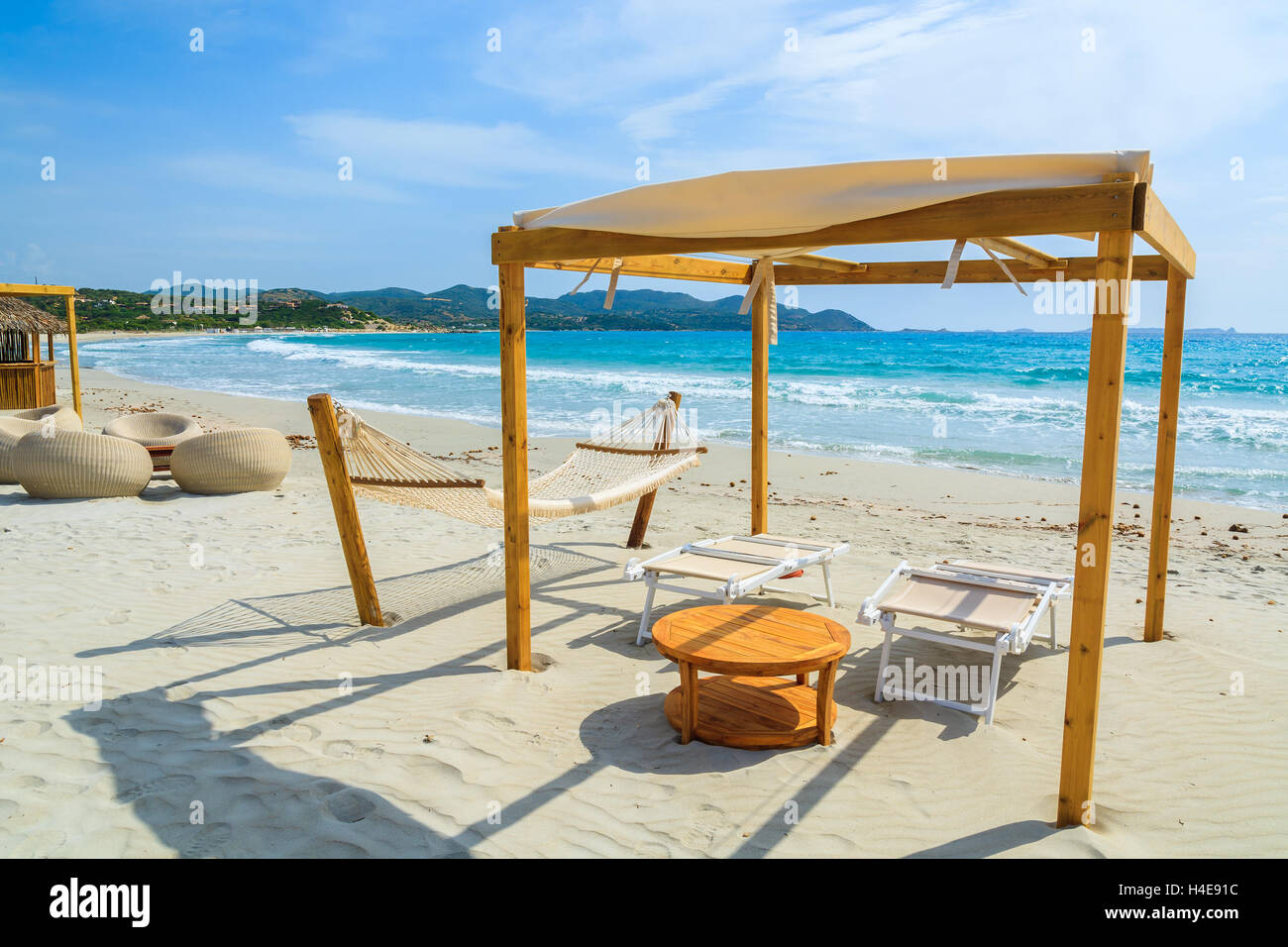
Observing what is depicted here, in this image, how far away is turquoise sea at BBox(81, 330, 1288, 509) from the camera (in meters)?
11.4

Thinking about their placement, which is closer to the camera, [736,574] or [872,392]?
[736,574]

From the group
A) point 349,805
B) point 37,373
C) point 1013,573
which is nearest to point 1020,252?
point 1013,573

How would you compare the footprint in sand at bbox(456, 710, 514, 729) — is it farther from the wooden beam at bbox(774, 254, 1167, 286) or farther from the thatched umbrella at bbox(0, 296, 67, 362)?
the thatched umbrella at bbox(0, 296, 67, 362)

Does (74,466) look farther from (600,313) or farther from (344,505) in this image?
(600,313)

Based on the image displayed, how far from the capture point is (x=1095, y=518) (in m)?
2.26

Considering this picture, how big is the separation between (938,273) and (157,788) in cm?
447

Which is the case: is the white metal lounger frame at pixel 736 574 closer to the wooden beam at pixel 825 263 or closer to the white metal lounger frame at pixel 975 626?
the white metal lounger frame at pixel 975 626

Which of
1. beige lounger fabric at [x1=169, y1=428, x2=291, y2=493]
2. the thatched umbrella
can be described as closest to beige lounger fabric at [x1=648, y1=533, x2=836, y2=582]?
beige lounger fabric at [x1=169, y1=428, x2=291, y2=493]

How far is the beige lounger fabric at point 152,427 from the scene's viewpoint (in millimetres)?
7688

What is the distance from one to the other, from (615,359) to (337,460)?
31982 mm

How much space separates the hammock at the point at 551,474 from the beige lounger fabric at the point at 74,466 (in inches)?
138

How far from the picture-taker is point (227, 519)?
5.92m
